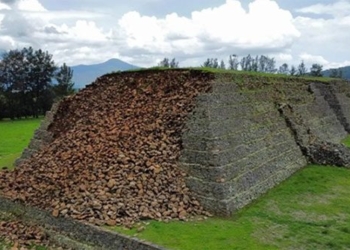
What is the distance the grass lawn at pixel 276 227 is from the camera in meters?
8.82

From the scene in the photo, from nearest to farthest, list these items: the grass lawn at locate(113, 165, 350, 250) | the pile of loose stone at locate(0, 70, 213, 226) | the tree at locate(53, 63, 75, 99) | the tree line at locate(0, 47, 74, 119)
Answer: the grass lawn at locate(113, 165, 350, 250) < the pile of loose stone at locate(0, 70, 213, 226) < the tree line at locate(0, 47, 74, 119) < the tree at locate(53, 63, 75, 99)

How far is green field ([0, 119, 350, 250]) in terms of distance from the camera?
348 inches

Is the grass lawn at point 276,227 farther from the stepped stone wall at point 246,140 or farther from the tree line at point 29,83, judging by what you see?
the tree line at point 29,83

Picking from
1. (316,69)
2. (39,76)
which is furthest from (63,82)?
(316,69)

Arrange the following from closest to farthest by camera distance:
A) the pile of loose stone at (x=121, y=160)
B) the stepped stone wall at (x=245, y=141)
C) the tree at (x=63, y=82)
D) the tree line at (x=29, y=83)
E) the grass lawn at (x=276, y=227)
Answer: the grass lawn at (x=276, y=227) → the pile of loose stone at (x=121, y=160) → the stepped stone wall at (x=245, y=141) → the tree line at (x=29, y=83) → the tree at (x=63, y=82)

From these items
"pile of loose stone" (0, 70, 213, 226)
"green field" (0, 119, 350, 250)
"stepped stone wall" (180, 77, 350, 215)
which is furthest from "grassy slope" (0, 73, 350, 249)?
"pile of loose stone" (0, 70, 213, 226)

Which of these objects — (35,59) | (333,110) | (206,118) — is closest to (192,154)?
(206,118)

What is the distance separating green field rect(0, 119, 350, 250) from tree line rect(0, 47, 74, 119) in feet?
163

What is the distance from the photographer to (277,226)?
32.2 feet

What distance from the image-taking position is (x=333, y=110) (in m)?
23.0

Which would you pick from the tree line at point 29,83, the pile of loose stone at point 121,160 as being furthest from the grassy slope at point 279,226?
the tree line at point 29,83

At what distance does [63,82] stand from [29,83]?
5251 mm

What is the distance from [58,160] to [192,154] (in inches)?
163

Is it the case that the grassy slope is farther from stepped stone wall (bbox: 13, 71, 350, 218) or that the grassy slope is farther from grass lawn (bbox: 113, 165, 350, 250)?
stepped stone wall (bbox: 13, 71, 350, 218)
